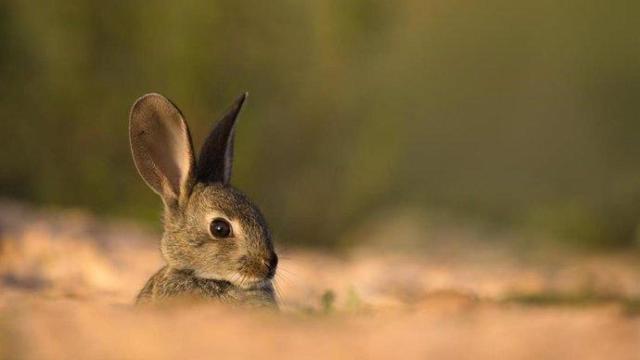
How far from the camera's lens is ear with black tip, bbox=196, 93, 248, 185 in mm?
6211

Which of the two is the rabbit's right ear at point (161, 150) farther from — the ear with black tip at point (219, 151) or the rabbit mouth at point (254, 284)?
the rabbit mouth at point (254, 284)

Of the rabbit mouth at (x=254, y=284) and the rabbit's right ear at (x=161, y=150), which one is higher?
the rabbit's right ear at (x=161, y=150)

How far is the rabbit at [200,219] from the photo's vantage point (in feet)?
19.0

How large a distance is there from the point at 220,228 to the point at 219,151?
0.50m

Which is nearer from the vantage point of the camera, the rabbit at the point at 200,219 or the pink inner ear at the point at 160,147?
the rabbit at the point at 200,219

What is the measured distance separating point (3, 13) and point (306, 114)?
2681 millimetres

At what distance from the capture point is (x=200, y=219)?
6.00 meters

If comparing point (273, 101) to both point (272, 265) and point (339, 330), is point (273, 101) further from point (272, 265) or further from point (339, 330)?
point (339, 330)

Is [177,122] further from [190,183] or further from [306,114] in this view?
[306,114]

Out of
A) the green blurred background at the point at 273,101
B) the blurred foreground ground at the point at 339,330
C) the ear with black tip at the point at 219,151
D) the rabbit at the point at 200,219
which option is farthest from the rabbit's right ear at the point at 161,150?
the green blurred background at the point at 273,101

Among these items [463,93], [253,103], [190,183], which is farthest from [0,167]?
[463,93]

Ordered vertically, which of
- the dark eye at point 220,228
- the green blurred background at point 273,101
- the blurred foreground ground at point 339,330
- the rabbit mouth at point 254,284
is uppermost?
the green blurred background at point 273,101

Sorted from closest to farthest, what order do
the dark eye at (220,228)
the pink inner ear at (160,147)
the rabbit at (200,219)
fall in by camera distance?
the rabbit at (200,219)
the dark eye at (220,228)
the pink inner ear at (160,147)

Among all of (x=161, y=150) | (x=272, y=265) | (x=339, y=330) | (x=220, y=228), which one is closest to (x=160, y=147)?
(x=161, y=150)
